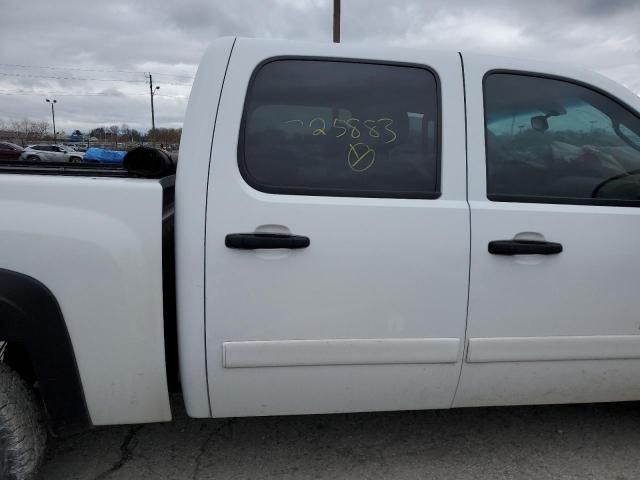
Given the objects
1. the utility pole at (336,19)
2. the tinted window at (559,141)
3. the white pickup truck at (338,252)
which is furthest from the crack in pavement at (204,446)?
the utility pole at (336,19)

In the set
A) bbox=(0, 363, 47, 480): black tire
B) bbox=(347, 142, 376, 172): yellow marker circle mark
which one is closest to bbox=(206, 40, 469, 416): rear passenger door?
bbox=(347, 142, 376, 172): yellow marker circle mark

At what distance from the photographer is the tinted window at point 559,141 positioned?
220 centimetres

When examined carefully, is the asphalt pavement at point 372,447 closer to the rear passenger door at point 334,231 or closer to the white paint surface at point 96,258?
the rear passenger door at point 334,231

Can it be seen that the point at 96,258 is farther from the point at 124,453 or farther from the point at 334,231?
the point at 124,453

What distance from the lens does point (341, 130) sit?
2104 millimetres

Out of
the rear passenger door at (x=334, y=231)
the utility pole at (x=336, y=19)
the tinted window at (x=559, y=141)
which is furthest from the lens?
the utility pole at (x=336, y=19)

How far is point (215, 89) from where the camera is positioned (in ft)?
6.68

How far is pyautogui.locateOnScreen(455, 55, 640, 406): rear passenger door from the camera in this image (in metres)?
2.13

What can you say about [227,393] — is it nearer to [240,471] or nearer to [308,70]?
[240,471]

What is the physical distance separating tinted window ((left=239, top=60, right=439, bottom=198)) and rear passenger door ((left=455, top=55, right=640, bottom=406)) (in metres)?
0.23

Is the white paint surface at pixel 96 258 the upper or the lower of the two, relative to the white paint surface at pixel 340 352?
upper

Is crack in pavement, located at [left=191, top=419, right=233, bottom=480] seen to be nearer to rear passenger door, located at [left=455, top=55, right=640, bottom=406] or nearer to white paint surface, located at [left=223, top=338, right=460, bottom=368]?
white paint surface, located at [left=223, top=338, right=460, bottom=368]

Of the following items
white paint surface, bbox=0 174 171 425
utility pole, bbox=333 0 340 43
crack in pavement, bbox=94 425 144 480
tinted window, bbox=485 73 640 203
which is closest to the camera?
white paint surface, bbox=0 174 171 425

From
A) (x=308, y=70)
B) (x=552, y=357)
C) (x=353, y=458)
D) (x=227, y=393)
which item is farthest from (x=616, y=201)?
(x=227, y=393)
